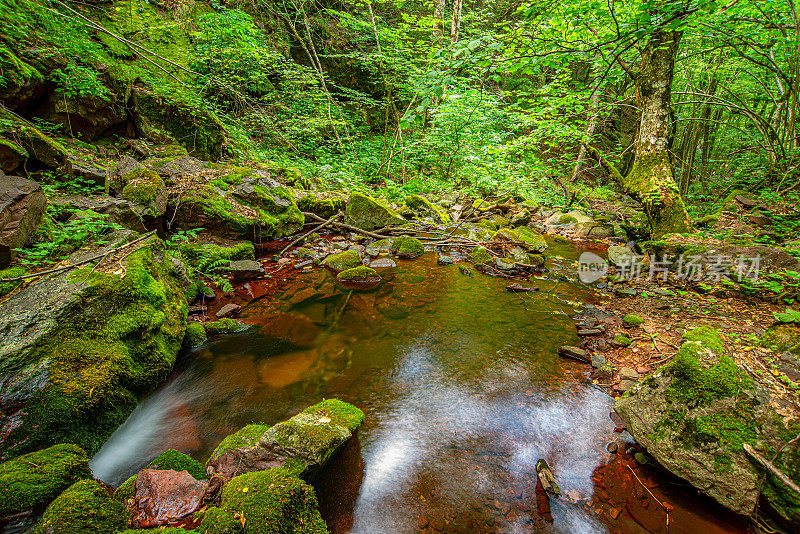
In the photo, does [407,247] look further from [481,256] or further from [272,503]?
[272,503]

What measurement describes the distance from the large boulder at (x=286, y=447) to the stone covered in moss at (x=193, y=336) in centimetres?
231

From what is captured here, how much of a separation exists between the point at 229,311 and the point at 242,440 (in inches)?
121

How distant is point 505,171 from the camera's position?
11.3m

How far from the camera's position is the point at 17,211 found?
3295 millimetres

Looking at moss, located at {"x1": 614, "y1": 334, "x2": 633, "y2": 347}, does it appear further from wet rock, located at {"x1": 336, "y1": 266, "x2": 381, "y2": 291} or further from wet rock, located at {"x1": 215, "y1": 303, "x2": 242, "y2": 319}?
wet rock, located at {"x1": 215, "y1": 303, "x2": 242, "y2": 319}

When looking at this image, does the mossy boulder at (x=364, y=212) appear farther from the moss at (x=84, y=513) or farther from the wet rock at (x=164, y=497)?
the moss at (x=84, y=513)

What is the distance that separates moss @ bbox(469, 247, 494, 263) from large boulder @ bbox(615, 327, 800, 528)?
5036 mm

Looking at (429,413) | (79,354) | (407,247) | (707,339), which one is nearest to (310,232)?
(407,247)

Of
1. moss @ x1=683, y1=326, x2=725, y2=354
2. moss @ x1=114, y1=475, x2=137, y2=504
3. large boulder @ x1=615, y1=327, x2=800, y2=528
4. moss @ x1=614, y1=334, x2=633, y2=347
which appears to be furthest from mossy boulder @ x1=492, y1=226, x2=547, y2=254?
moss @ x1=114, y1=475, x2=137, y2=504

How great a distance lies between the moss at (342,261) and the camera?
6.90 metres

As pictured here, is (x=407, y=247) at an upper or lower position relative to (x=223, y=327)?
upper

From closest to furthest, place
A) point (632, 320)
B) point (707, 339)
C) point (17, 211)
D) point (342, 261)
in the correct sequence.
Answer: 1. point (707, 339)
2. point (17, 211)
3. point (632, 320)
4. point (342, 261)

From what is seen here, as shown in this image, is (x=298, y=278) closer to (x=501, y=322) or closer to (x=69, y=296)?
(x=69, y=296)

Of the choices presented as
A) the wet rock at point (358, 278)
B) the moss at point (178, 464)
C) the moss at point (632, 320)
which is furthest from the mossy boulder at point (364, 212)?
the moss at point (178, 464)
